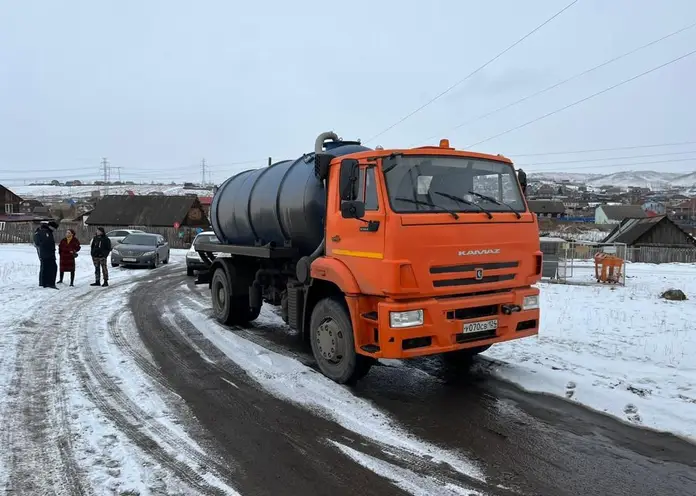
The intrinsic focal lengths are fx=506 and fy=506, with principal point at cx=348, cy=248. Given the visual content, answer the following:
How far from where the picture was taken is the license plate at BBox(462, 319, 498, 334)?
5393 millimetres

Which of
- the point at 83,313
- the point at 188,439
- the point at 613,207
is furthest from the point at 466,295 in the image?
the point at 613,207

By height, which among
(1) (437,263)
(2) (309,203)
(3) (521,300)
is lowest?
(3) (521,300)

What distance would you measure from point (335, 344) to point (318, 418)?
116 cm

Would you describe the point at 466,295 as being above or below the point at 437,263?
below

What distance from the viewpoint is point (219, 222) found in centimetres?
996

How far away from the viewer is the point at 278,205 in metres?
7.65

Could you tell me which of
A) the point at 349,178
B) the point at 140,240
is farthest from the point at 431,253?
the point at 140,240

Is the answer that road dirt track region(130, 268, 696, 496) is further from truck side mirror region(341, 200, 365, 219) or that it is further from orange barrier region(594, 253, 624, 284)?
orange barrier region(594, 253, 624, 284)

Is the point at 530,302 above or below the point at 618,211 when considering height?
below

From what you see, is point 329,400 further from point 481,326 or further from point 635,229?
point 635,229

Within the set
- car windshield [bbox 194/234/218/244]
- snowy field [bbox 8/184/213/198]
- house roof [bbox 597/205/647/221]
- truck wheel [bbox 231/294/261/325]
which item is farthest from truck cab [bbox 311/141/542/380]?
snowy field [bbox 8/184/213/198]

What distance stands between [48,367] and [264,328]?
143 inches

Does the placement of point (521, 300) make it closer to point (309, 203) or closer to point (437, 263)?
point (437, 263)

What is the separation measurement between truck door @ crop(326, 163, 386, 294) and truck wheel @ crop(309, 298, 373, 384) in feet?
1.84
